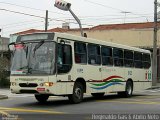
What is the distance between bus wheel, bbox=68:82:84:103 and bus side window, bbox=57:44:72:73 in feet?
3.61

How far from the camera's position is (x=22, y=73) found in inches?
733

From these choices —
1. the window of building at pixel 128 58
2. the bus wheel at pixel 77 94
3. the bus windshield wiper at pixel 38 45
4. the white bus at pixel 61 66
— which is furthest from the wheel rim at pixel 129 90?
the bus windshield wiper at pixel 38 45

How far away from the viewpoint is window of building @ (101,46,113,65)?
22564 millimetres

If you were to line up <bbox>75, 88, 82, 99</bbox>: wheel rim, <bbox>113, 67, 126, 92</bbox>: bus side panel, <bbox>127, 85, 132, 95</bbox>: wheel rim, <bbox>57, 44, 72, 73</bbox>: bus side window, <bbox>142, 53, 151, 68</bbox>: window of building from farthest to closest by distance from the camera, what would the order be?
<bbox>142, 53, 151, 68</bbox>: window of building
<bbox>127, 85, 132, 95</bbox>: wheel rim
<bbox>113, 67, 126, 92</bbox>: bus side panel
<bbox>75, 88, 82, 99</bbox>: wheel rim
<bbox>57, 44, 72, 73</bbox>: bus side window

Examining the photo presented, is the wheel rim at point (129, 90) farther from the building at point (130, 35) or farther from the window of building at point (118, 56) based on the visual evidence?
the building at point (130, 35)

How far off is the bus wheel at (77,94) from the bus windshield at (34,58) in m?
2.04

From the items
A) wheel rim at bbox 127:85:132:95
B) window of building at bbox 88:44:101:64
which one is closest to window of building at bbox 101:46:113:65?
window of building at bbox 88:44:101:64

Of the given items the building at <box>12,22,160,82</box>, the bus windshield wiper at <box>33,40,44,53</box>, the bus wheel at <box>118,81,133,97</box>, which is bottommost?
the bus wheel at <box>118,81,133,97</box>

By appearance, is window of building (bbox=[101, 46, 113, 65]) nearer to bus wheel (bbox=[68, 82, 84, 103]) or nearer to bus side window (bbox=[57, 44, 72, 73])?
bus wheel (bbox=[68, 82, 84, 103])

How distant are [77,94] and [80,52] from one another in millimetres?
1945

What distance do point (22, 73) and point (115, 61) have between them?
22.4 ft

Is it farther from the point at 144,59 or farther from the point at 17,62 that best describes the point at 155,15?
the point at 17,62

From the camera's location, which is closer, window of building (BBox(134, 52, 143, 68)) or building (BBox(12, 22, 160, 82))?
window of building (BBox(134, 52, 143, 68))

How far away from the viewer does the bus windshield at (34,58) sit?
59.6ft
